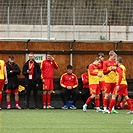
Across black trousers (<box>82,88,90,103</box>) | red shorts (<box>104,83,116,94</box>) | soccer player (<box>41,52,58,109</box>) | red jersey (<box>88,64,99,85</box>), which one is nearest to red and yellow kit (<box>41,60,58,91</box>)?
soccer player (<box>41,52,58,109</box>)

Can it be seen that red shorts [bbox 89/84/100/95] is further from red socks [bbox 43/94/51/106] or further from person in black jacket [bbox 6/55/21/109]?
person in black jacket [bbox 6/55/21/109]

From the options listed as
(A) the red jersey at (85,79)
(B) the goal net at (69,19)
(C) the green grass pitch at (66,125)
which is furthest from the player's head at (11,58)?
(C) the green grass pitch at (66,125)

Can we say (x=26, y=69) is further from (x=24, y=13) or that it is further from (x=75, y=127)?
(x=75, y=127)

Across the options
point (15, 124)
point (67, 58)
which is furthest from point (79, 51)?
point (15, 124)

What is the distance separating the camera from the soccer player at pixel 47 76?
2130 centimetres

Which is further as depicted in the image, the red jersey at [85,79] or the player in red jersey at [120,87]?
the red jersey at [85,79]

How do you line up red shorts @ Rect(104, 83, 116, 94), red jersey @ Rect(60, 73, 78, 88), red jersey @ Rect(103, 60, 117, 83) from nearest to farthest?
red jersey @ Rect(103, 60, 117, 83), red shorts @ Rect(104, 83, 116, 94), red jersey @ Rect(60, 73, 78, 88)

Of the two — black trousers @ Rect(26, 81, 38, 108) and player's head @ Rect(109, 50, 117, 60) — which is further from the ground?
player's head @ Rect(109, 50, 117, 60)

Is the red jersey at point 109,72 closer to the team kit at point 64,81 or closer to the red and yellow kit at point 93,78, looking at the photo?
the team kit at point 64,81

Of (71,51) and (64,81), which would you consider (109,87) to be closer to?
(64,81)

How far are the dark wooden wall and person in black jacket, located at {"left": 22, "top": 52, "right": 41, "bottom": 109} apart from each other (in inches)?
43.3

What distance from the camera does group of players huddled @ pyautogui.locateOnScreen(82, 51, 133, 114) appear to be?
58.5ft

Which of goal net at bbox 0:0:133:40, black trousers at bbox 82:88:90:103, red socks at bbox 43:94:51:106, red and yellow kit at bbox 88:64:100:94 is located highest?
goal net at bbox 0:0:133:40

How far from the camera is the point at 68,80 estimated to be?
70.1ft
